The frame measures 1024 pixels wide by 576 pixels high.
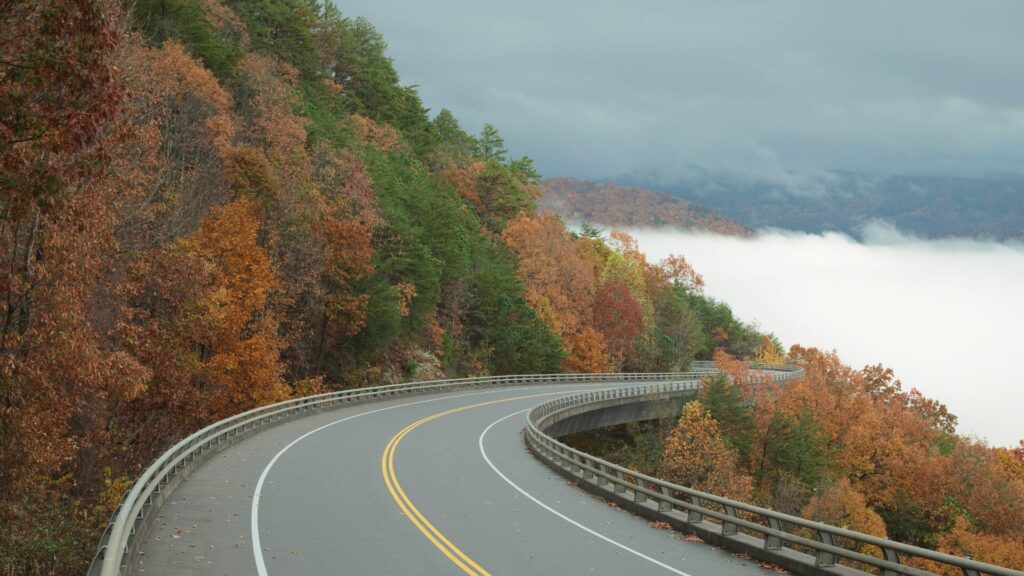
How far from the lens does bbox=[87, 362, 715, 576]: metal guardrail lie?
11.6 metres

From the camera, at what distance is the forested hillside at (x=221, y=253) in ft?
46.0

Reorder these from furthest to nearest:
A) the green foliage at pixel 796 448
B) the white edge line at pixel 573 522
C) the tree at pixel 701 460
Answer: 1. the green foliage at pixel 796 448
2. the tree at pixel 701 460
3. the white edge line at pixel 573 522

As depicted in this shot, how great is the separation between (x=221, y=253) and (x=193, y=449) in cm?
1650

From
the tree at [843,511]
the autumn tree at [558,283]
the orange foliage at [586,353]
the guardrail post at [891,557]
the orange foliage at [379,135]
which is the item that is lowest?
the tree at [843,511]

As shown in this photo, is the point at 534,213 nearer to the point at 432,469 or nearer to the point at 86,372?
the point at 432,469

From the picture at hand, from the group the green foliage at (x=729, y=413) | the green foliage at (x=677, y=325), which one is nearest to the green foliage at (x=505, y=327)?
the green foliage at (x=729, y=413)

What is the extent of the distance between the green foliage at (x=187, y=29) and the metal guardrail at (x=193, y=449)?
2164 centimetres

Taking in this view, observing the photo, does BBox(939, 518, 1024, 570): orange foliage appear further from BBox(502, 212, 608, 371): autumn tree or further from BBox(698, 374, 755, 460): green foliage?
BBox(502, 212, 608, 371): autumn tree

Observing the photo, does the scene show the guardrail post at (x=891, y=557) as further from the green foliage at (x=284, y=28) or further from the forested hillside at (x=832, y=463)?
the green foliage at (x=284, y=28)

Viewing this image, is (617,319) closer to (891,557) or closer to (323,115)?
(323,115)

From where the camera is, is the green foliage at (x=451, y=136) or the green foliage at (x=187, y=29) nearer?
the green foliage at (x=187, y=29)

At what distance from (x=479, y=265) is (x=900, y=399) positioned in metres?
53.7

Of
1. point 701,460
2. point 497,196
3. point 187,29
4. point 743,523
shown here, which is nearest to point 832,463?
point 701,460

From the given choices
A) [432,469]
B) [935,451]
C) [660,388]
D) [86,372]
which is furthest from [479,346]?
[86,372]
